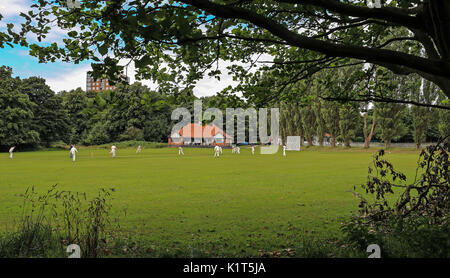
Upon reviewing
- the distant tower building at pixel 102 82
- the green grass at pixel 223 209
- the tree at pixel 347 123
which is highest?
the tree at pixel 347 123

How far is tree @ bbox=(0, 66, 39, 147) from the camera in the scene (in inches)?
1984

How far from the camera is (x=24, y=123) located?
53.5m

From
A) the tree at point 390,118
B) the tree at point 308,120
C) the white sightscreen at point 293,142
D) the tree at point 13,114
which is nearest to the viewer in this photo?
the tree at point 13,114

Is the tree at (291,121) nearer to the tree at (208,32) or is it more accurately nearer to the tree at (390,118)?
the tree at (390,118)

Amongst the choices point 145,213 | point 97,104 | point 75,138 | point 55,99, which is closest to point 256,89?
point 97,104

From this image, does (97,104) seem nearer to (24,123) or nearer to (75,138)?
(24,123)

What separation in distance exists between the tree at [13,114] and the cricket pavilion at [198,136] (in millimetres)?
34284

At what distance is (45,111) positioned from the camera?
63.0 metres

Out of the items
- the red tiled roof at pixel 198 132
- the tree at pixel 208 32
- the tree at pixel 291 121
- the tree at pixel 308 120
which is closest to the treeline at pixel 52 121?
the red tiled roof at pixel 198 132

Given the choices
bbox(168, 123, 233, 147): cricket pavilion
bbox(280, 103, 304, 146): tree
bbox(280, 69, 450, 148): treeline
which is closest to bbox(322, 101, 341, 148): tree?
bbox(280, 69, 450, 148): treeline

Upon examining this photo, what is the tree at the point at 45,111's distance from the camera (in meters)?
62.0

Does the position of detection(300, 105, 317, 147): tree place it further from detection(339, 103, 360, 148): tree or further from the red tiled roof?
the red tiled roof

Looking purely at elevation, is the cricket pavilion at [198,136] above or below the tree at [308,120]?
below
